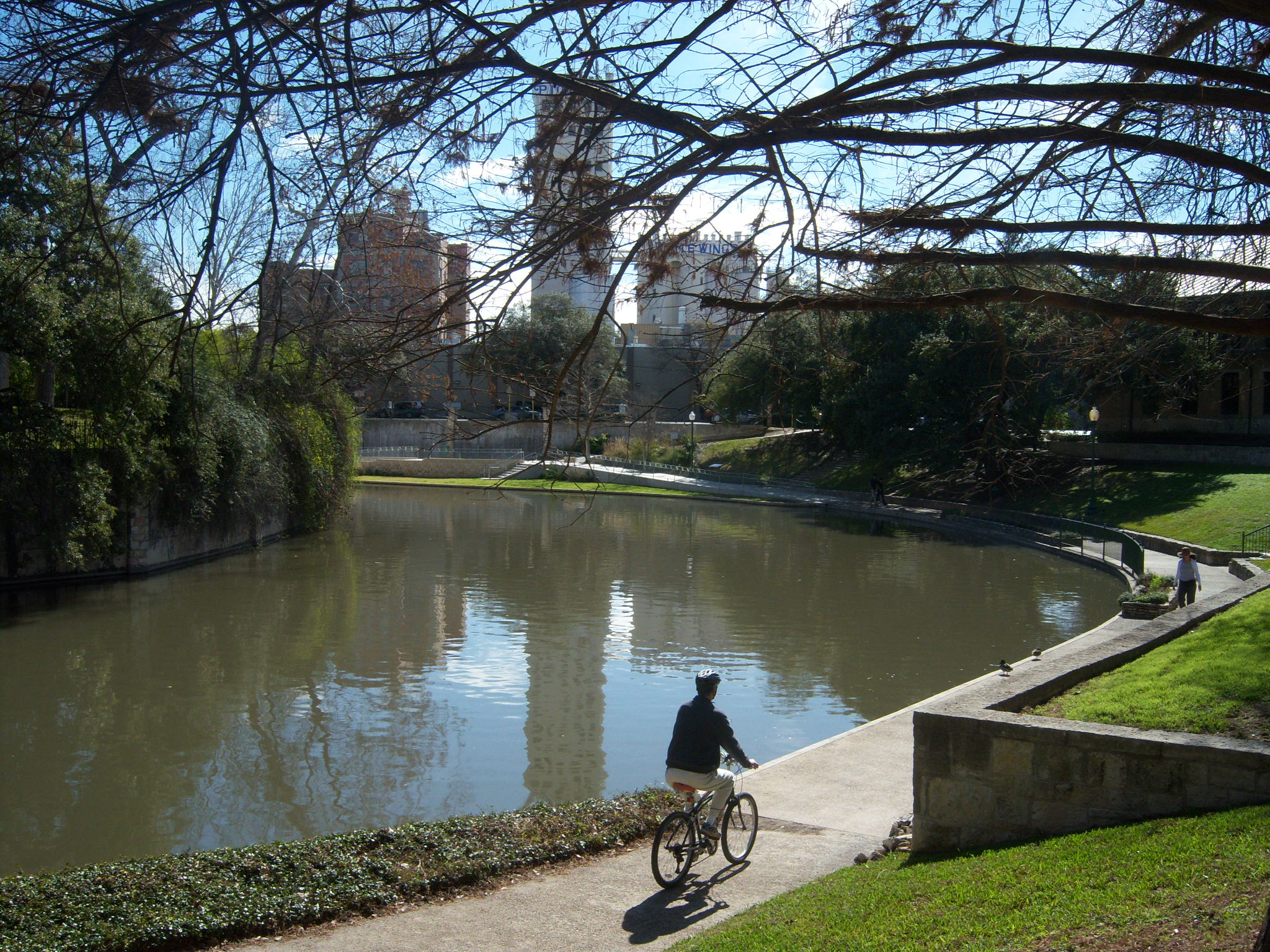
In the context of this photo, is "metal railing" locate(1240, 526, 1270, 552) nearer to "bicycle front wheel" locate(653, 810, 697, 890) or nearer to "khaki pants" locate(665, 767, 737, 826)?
"khaki pants" locate(665, 767, 737, 826)

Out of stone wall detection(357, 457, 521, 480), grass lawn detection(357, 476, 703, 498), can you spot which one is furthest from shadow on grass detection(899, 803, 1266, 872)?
stone wall detection(357, 457, 521, 480)

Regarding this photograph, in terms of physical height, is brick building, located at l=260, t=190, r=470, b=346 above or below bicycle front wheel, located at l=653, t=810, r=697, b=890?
above

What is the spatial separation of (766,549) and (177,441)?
55.0 ft

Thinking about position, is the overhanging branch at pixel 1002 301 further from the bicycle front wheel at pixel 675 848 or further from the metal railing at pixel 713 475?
the metal railing at pixel 713 475

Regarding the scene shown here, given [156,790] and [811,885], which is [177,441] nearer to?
[156,790]

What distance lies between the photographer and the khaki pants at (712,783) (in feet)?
23.5

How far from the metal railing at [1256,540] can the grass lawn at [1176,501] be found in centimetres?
40

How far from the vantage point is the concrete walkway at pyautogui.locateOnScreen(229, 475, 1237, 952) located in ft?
20.2

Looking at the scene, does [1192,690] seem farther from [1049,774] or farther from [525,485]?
[525,485]

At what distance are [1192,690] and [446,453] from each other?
58.9 m

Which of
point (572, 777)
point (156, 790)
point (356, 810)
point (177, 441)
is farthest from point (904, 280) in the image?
point (177, 441)

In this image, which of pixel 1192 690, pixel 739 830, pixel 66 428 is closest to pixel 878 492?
pixel 66 428

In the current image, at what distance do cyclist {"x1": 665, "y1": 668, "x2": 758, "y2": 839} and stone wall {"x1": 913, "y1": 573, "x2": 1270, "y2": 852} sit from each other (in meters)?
1.31

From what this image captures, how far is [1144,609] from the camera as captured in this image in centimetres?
1792
